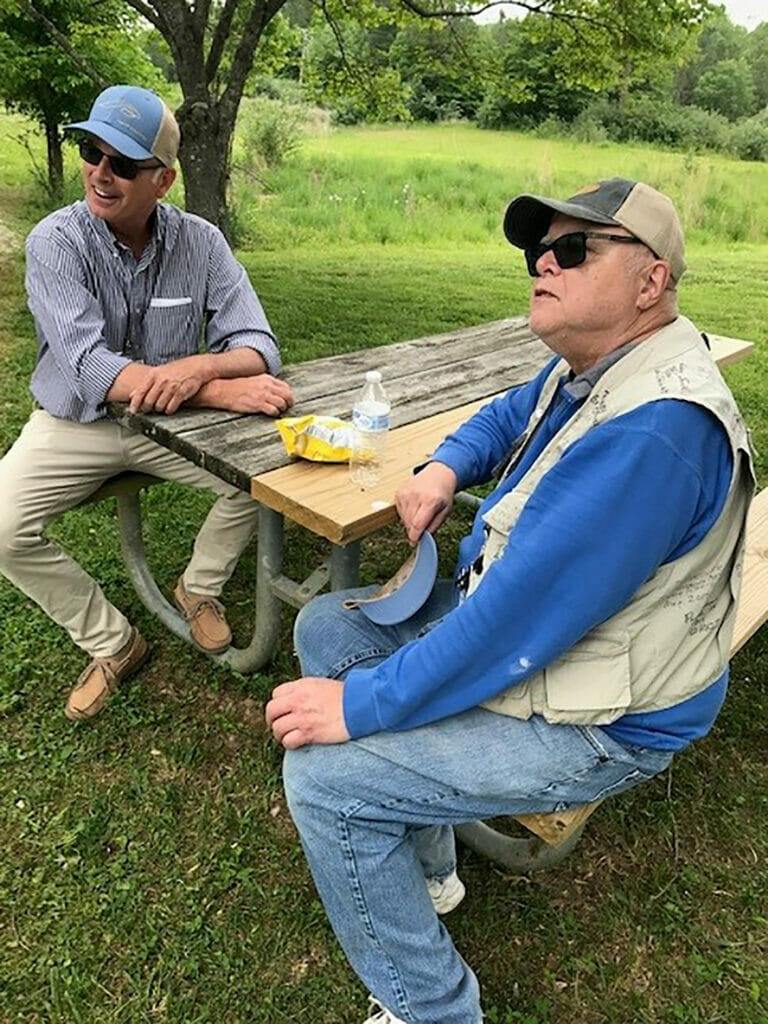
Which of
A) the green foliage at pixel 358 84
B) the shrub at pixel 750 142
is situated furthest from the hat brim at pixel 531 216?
the shrub at pixel 750 142

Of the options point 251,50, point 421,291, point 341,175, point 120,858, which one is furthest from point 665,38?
point 341,175

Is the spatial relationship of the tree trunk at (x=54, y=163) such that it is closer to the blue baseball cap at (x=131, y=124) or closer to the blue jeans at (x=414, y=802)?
the blue baseball cap at (x=131, y=124)

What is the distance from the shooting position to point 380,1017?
6.19 feet

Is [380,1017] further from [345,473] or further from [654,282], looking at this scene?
[654,282]

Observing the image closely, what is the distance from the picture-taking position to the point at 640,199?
1.52 m

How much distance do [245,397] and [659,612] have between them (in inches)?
60.2

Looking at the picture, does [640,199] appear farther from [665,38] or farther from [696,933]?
[665,38]

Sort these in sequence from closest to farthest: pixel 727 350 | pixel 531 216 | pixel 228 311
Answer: pixel 531 216
pixel 228 311
pixel 727 350

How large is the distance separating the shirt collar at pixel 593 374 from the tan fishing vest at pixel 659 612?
1.6 inches

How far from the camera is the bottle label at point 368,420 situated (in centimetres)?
232

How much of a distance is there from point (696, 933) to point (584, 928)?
307mm

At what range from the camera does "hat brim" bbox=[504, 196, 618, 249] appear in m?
1.56

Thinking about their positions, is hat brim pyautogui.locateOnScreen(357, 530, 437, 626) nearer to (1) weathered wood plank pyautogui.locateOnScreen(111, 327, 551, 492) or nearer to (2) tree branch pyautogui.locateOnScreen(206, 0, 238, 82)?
(1) weathered wood plank pyautogui.locateOnScreen(111, 327, 551, 492)

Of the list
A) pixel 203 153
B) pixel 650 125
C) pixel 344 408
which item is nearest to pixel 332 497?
pixel 344 408
